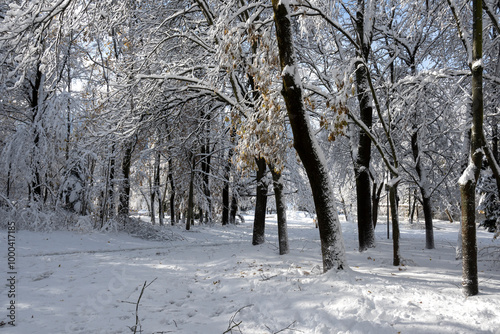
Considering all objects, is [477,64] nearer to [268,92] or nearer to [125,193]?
[268,92]

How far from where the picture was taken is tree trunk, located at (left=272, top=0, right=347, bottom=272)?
18.5 ft

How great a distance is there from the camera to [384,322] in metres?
3.82

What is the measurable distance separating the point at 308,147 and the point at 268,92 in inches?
50.7

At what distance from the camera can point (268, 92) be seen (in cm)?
597

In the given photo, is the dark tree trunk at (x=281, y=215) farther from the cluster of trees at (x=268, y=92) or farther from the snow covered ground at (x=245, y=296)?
the snow covered ground at (x=245, y=296)

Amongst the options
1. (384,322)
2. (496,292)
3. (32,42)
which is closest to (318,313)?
(384,322)

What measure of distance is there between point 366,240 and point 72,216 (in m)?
10.8

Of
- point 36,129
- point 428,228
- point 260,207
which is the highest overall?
point 36,129

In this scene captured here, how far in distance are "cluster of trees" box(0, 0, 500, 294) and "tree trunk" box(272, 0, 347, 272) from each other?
0.02 meters

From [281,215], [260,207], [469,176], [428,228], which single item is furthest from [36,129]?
[428,228]

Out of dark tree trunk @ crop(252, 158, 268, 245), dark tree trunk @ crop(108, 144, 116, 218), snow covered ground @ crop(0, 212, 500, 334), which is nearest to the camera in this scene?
snow covered ground @ crop(0, 212, 500, 334)

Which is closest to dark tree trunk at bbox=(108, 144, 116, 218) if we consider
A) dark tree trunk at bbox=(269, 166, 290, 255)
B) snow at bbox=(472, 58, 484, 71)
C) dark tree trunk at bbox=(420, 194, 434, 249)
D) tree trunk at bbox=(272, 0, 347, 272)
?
dark tree trunk at bbox=(269, 166, 290, 255)

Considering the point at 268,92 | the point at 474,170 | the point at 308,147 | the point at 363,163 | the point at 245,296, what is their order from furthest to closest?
the point at 363,163 < the point at 268,92 < the point at 308,147 < the point at 245,296 < the point at 474,170

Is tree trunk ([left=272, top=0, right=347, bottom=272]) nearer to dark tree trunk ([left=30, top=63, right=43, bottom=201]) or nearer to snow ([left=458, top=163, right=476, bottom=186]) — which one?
snow ([left=458, top=163, right=476, bottom=186])
